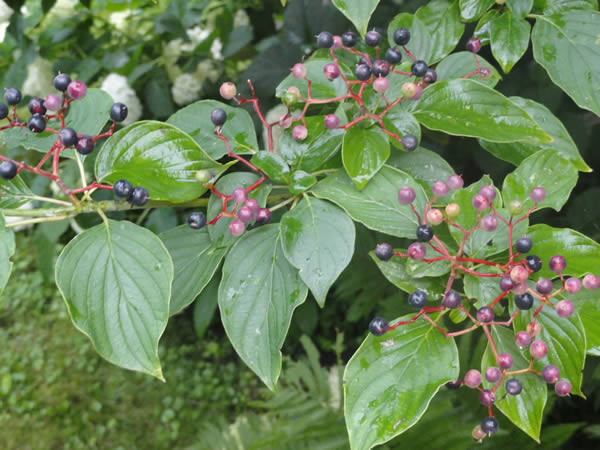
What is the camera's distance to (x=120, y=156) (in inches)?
26.1

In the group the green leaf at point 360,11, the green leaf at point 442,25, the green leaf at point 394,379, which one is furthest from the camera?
the green leaf at point 442,25

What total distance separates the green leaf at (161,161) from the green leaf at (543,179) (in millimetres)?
375

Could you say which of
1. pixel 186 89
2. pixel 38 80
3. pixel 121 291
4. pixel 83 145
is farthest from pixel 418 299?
pixel 38 80

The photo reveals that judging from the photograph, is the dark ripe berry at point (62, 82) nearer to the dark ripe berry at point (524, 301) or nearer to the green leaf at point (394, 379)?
the green leaf at point (394, 379)

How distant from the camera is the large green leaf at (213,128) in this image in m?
0.74

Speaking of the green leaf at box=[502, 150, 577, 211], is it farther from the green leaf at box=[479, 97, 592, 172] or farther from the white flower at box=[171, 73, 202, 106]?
the white flower at box=[171, 73, 202, 106]

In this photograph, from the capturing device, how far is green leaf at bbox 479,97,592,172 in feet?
2.44

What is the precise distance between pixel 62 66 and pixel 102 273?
4.18 feet

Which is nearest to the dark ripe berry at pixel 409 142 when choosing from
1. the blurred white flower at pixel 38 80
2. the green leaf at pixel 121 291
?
the green leaf at pixel 121 291

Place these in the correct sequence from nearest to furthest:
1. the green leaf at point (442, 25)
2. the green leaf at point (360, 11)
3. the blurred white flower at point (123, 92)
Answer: the green leaf at point (360, 11) → the green leaf at point (442, 25) → the blurred white flower at point (123, 92)

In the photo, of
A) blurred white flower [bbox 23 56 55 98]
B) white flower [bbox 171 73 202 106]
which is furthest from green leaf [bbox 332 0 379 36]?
blurred white flower [bbox 23 56 55 98]

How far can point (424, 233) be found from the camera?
0.62 meters

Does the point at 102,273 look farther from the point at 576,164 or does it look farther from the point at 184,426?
the point at 184,426

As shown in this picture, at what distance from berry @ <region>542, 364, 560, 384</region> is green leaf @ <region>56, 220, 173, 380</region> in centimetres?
43
